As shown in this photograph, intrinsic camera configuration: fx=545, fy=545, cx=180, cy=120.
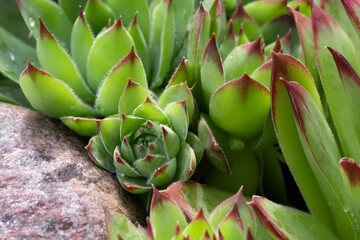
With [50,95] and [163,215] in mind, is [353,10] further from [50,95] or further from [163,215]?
[50,95]

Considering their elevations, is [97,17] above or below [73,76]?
above

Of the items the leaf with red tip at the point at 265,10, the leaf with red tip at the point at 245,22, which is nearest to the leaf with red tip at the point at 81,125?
the leaf with red tip at the point at 245,22

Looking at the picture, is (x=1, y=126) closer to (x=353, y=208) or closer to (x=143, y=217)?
(x=143, y=217)

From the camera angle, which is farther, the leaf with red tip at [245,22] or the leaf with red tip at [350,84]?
the leaf with red tip at [245,22]

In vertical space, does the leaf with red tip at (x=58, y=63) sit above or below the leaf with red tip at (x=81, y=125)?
above

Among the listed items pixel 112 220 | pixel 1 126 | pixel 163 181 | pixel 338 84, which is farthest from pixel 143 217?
pixel 338 84

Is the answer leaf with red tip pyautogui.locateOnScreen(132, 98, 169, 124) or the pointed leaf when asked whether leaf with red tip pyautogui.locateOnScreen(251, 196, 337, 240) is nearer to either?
leaf with red tip pyautogui.locateOnScreen(132, 98, 169, 124)

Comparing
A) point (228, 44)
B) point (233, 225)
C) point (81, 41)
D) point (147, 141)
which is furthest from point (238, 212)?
point (81, 41)

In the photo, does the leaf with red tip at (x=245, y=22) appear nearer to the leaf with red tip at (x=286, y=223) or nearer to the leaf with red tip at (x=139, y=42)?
the leaf with red tip at (x=139, y=42)
